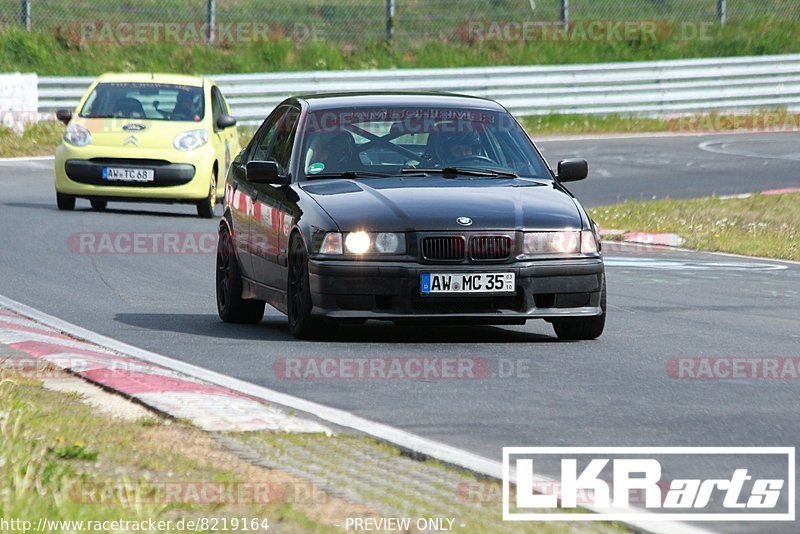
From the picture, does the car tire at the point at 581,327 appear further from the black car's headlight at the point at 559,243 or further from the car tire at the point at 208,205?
the car tire at the point at 208,205

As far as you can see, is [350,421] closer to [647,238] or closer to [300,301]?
[300,301]

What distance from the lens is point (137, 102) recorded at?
826 inches

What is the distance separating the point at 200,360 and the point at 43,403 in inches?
81.2

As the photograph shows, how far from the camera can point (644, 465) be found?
6.48 m

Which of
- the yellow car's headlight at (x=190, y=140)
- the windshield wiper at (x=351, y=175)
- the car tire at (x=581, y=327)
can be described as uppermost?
the windshield wiper at (x=351, y=175)

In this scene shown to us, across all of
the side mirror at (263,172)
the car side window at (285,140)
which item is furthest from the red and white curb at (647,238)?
the side mirror at (263,172)

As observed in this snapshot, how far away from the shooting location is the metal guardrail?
106 ft

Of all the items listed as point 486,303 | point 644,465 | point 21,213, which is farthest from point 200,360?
point 21,213

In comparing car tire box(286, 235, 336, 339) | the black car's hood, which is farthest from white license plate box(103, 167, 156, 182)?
car tire box(286, 235, 336, 339)

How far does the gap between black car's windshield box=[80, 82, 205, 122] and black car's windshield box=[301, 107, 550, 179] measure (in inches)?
394

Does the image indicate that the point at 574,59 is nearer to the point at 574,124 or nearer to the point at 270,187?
the point at 574,124

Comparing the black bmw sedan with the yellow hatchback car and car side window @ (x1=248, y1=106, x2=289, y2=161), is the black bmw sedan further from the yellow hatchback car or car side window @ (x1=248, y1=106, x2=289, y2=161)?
the yellow hatchback car

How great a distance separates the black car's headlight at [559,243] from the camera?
32.3 ft

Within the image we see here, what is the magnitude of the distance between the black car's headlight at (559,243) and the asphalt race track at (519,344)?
22.2 inches
